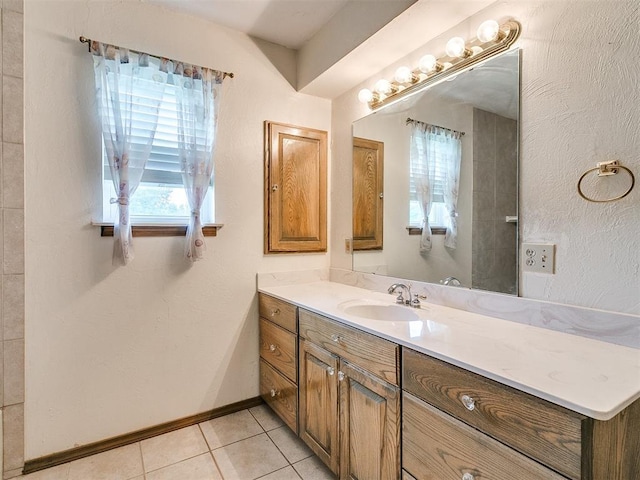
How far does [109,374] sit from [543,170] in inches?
87.8

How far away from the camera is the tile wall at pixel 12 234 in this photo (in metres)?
1.49

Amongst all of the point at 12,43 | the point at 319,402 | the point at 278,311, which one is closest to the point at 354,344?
the point at 319,402

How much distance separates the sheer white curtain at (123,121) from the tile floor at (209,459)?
39.0 inches

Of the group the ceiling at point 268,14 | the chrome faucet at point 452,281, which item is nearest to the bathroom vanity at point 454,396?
the chrome faucet at point 452,281

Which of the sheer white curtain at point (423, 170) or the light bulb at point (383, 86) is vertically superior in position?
the light bulb at point (383, 86)

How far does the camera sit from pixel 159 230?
6.02 feet

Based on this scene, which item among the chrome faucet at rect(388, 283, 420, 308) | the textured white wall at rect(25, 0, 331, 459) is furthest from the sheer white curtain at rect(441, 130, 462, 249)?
the textured white wall at rect(25, 0, 331, 459)

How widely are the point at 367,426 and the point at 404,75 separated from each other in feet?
5.51

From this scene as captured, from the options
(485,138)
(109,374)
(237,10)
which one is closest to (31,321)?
(109,374)

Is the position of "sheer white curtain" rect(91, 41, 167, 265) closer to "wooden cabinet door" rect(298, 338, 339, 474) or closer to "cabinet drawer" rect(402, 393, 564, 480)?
"wooden cabinet door" rect(298, 338, 339, 474)

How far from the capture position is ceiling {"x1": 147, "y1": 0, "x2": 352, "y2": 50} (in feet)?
5.90

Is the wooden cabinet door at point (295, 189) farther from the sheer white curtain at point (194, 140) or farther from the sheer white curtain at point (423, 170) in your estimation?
the sheer white curtain at point (423, 170)

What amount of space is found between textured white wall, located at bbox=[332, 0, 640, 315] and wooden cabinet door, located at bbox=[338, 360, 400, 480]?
2.29 ft

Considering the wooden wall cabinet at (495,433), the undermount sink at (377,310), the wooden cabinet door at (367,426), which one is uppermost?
the undermount sink at (377,310)
